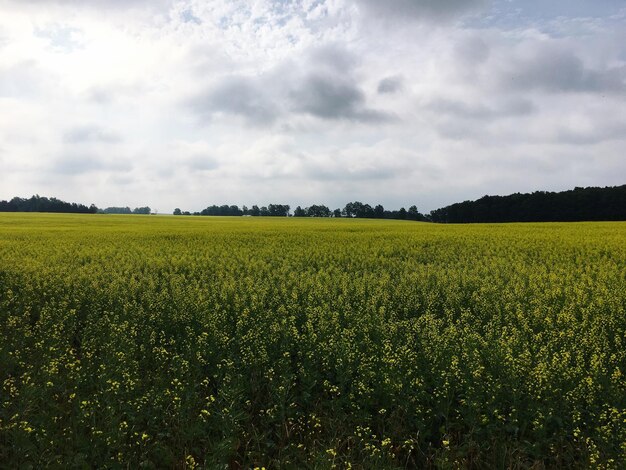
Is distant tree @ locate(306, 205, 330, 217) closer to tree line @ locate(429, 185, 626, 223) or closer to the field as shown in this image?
tree line @ locate(429, 185, 626, 223)

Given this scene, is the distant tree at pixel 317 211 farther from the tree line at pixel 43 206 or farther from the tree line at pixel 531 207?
the tree line at pixel 43 206

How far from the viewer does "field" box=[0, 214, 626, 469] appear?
190 inches

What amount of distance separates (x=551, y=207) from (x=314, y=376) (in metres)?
82.7

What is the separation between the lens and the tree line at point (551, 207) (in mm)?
70312

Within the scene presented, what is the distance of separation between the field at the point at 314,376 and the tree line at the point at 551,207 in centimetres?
7072

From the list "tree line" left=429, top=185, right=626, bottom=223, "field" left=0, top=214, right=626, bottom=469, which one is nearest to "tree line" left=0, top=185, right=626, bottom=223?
"tree line" left=429, top=185, right=626, bottom=223

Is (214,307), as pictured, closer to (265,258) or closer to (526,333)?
(526,333)

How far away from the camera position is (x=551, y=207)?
76000 millimetres

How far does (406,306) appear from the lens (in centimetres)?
1009

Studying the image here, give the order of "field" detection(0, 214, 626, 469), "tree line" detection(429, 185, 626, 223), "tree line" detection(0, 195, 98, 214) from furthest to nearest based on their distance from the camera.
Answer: "tree line" detection(0, 195, 98, 214), "tree line" detection(429, 185, 626, 223), "field" detection(0, 214, 626, 469)

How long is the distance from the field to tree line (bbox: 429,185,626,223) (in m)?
70.7

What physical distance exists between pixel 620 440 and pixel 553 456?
0.76m

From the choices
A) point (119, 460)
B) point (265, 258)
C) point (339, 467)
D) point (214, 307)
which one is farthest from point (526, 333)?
point (265, 258)

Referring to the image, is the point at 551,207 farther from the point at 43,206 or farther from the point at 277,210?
the point at 43,206
